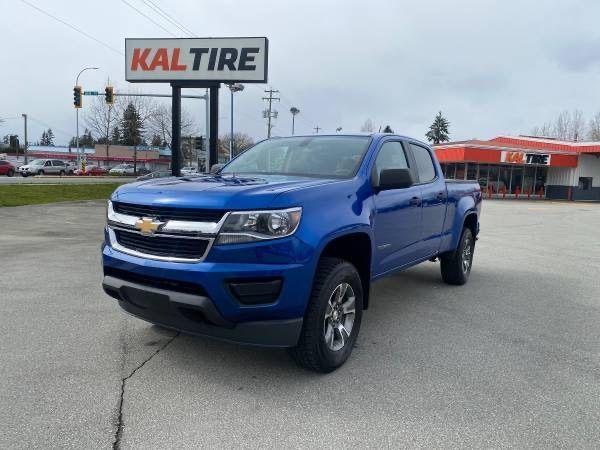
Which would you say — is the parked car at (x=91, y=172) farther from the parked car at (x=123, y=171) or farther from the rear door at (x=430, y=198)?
the rear door at (x=430, y=198)

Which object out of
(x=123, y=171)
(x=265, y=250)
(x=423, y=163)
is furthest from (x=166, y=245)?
(x=123, y=171)

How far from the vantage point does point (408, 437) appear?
117 inches

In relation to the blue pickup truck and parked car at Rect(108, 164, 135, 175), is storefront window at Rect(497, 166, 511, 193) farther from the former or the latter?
parked car at Rect(108, 164, 135, 175)

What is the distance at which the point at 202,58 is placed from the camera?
17.8 meters

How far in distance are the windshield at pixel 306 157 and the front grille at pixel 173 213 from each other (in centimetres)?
136

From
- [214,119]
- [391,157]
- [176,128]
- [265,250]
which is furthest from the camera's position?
[176,128]

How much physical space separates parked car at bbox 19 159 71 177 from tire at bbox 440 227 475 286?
46.3 metres

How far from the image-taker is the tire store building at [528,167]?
3600 cm

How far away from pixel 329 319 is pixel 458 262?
3.56m

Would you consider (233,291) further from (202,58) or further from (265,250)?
(202,58)

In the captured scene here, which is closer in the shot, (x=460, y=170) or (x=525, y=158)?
(x=525, y=158)

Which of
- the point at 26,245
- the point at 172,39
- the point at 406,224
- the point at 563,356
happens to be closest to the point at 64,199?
the point at 172,39

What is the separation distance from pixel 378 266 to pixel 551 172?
41.4 metres

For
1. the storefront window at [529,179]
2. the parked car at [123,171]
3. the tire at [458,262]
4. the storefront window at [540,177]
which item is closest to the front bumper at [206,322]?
the tire at [458,262]
